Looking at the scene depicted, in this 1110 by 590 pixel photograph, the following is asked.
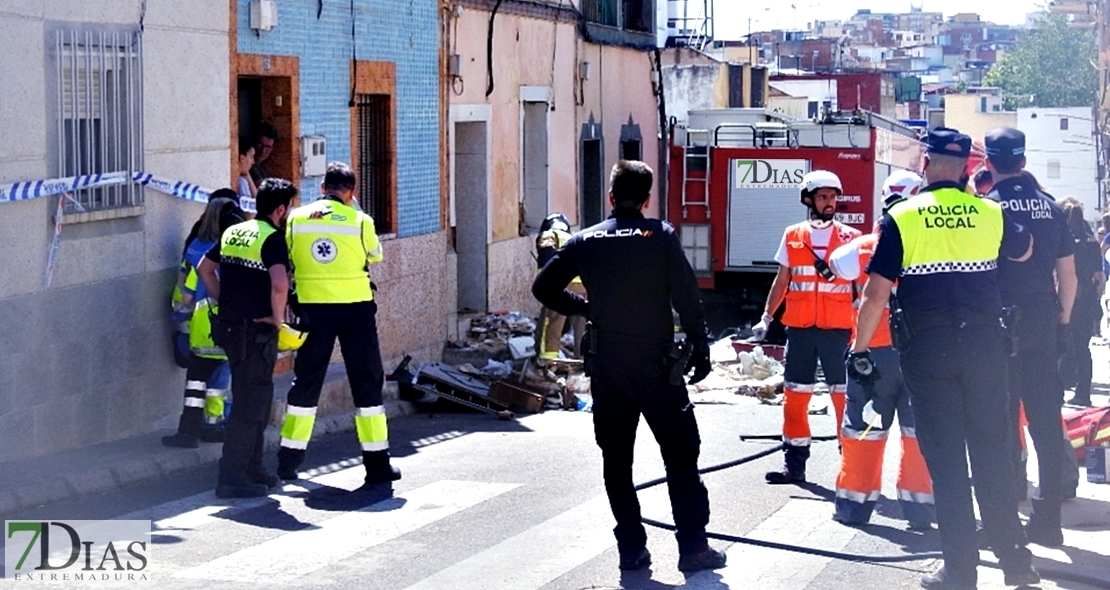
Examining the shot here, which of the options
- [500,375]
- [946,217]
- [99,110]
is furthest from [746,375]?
[946,217]

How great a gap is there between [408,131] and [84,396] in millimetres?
6069

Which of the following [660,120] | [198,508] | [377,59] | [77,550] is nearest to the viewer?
[77,550]

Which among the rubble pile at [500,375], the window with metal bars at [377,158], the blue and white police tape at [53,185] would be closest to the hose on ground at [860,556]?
the blue and white police tape at [53,185]

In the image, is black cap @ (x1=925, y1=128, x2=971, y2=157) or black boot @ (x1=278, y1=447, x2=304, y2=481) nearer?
black cap @ (x1=925, y1=128, x2=971, y2=157)

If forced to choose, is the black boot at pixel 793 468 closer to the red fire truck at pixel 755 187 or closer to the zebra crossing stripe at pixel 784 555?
the zebra crossing stripe at pixel 784 555

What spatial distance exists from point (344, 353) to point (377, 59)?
5927mm

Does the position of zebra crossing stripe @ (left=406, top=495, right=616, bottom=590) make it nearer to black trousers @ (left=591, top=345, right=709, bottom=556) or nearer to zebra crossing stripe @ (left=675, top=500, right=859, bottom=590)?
black trousers @ (left=591, top=345, right=709, bottom=556)

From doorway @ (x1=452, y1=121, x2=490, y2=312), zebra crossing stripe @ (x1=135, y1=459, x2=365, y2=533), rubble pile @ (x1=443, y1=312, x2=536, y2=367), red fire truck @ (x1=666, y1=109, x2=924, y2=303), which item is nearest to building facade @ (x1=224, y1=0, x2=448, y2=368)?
rubble pile @ (x1=443, y1=312, x2=536, y2=367)

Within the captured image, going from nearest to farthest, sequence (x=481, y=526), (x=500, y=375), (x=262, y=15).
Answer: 1. (x=481, y=526)
2. (x=262, y=15)
3. (x=500, y=375)

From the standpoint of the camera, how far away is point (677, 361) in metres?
7.41

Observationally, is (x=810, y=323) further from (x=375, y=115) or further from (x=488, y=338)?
(x=488, y=338)

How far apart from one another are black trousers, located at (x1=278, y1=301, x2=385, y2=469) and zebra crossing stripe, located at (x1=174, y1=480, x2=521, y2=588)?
28.1 inches

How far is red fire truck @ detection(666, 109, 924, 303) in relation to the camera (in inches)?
902

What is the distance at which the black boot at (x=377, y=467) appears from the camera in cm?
996
